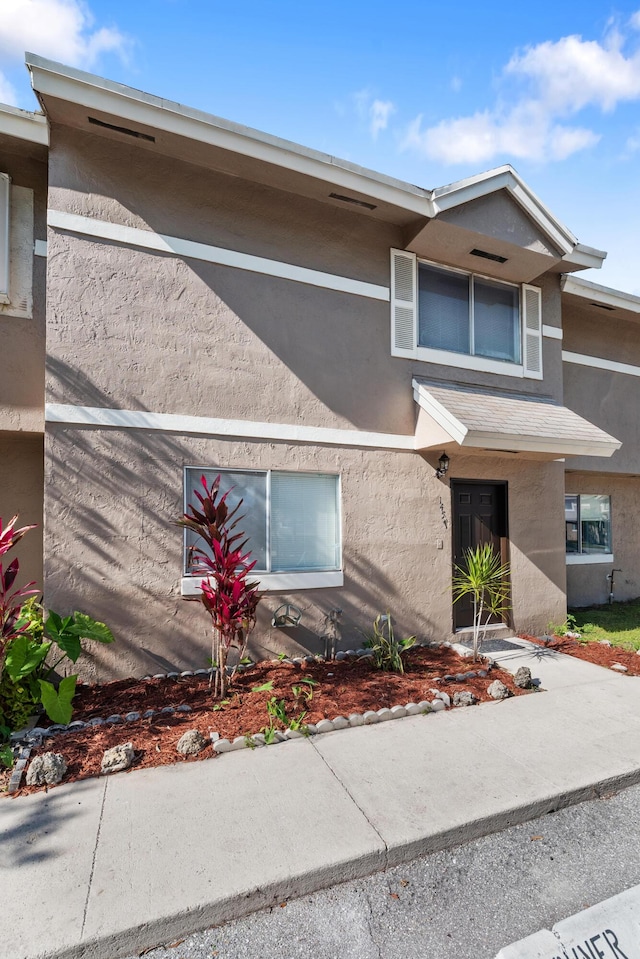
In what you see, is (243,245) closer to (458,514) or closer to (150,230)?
(150,230)

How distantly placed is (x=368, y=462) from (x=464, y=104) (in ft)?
17.1

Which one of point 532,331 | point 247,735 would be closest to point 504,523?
point 532,331

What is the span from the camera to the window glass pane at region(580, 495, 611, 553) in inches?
417

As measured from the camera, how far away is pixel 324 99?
20.4 feet

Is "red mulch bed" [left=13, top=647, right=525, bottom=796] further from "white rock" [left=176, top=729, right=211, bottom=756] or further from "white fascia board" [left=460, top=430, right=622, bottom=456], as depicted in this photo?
"white fascia board" [left=460, top=430, right=622, bottom=456]

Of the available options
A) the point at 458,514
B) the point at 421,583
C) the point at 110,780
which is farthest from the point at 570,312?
the point at 110,780

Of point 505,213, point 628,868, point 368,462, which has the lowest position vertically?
point 628,868

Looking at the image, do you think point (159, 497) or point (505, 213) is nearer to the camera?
point (159, 497)

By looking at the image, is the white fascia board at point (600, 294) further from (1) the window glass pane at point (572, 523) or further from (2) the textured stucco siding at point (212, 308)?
(1) the window glass pane at point (572, 523)

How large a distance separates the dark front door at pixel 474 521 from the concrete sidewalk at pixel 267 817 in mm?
2905

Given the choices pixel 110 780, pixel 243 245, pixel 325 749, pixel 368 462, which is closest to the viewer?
pixel 110 780

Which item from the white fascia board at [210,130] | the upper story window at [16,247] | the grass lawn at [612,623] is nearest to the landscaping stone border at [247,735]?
the grass lawn at [612,623]

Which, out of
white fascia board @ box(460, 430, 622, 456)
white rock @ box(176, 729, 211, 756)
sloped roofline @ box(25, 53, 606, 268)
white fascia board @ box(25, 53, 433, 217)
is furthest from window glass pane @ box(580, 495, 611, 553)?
white rock @ box(176, 729, 211, 756)

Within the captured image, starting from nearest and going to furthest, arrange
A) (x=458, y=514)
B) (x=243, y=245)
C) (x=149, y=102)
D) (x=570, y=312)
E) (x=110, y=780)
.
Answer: (x=110, y=780)
(x=149, y=102)
(x=243, y=245)
(x=458, y=514)
(x=570, y=312)
